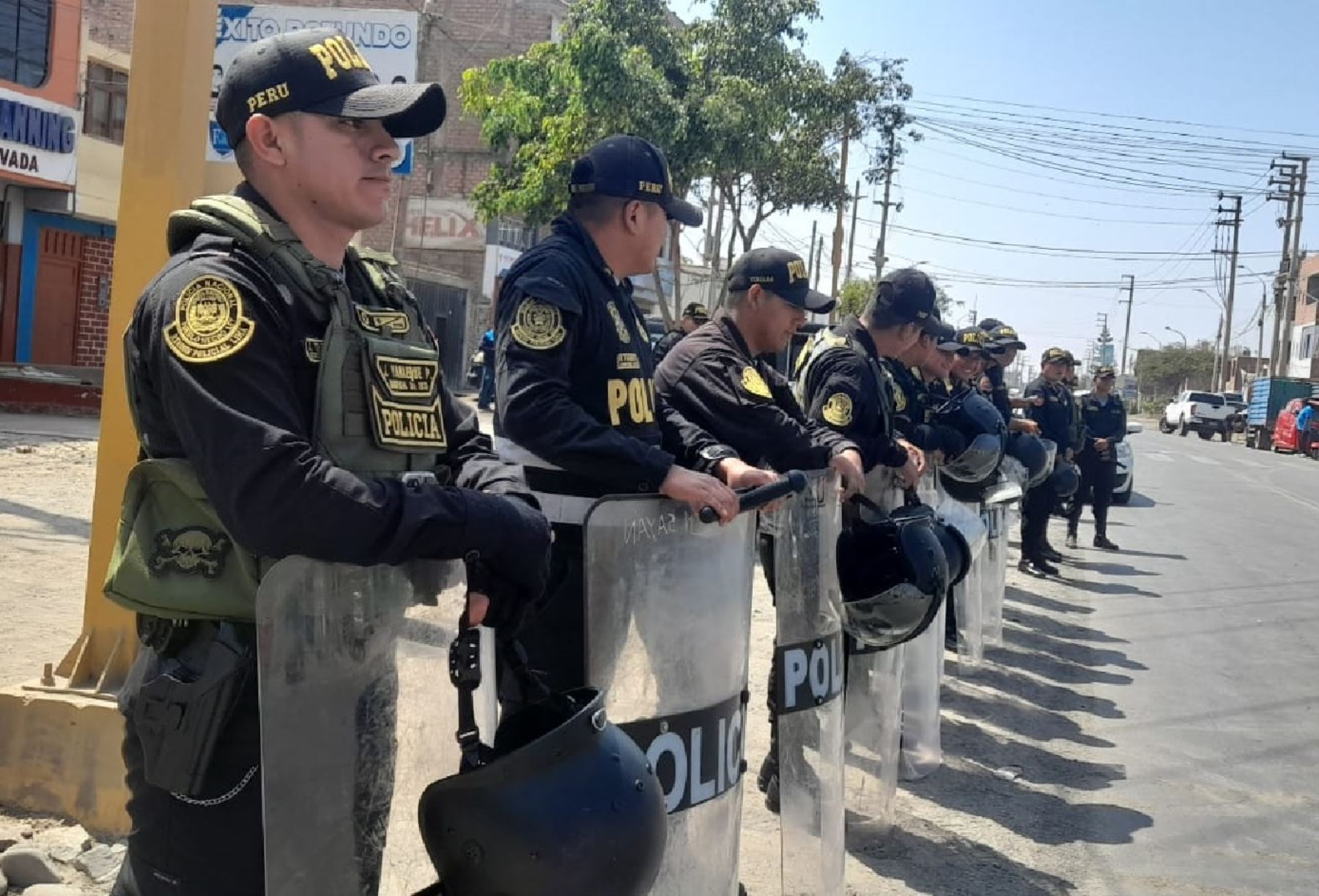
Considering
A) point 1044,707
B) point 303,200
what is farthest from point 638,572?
point 1044,707

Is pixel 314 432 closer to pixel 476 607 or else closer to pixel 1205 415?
pixel 476 607

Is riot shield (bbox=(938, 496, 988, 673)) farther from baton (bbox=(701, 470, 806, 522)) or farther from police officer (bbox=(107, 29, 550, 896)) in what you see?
police officer (bbox=(107, 29, 550, 896))

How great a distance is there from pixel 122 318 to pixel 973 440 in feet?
14.0

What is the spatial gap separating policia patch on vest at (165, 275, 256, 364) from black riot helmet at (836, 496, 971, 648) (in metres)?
2.49

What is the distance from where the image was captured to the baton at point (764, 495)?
8.83ft

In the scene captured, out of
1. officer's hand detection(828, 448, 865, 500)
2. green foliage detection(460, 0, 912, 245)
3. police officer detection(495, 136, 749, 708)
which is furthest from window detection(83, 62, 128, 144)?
police officer detection(495, 136, 749, 708)

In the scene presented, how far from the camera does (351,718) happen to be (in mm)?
1769

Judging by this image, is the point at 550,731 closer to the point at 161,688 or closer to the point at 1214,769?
the point at 161,688

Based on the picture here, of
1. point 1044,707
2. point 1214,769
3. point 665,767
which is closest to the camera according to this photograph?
point 665,767

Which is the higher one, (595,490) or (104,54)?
(104,54)

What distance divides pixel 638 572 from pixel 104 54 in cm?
2098

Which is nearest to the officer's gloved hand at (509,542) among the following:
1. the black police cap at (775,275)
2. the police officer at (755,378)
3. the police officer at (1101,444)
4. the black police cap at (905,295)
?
the police officer at (755,378)

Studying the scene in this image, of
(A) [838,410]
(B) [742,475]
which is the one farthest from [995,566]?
(B) [742,475]

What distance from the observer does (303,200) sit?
2010mm
